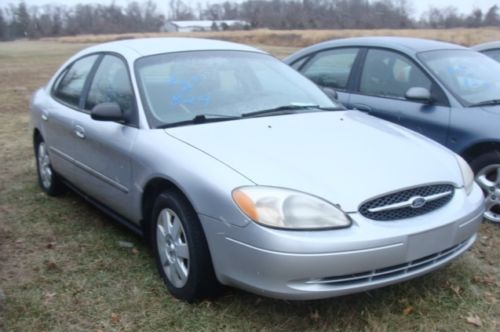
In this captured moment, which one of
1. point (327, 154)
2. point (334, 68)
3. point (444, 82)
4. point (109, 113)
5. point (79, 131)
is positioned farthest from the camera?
point (334, 68)

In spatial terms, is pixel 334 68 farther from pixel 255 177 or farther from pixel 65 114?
pixel 255 177

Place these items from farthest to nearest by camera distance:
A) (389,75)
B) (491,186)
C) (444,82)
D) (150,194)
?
(389,75) < (444,82) < (491,186) < (150,194)

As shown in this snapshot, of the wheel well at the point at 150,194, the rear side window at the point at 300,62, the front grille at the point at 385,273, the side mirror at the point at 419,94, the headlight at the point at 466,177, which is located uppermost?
the rear side window at the point at 300,62

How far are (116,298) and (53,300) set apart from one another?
0.39 metres

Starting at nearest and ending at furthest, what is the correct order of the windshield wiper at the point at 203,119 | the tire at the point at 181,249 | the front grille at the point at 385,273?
the front grille at the point at 385,273 → the tire at the point at 181,249 → the windshield wiper at the point at 203,119

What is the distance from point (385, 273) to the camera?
2854 mm

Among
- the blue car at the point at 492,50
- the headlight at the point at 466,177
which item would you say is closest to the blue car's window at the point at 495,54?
the blue car at the point at 492,50

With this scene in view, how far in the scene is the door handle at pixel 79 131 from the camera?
14.2ft

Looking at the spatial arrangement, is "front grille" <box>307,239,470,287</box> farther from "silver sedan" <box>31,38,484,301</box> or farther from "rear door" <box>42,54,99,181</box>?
"rear door" <box>42,54,99,181</box>

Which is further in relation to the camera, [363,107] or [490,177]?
[363,107]

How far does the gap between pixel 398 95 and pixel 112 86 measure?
8.53 feet

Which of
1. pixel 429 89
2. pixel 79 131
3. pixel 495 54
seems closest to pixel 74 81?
pixel 79 131

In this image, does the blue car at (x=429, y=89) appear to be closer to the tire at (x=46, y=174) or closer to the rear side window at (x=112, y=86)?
the rear side window at (x=112, y=86)

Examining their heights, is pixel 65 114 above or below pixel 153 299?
above
